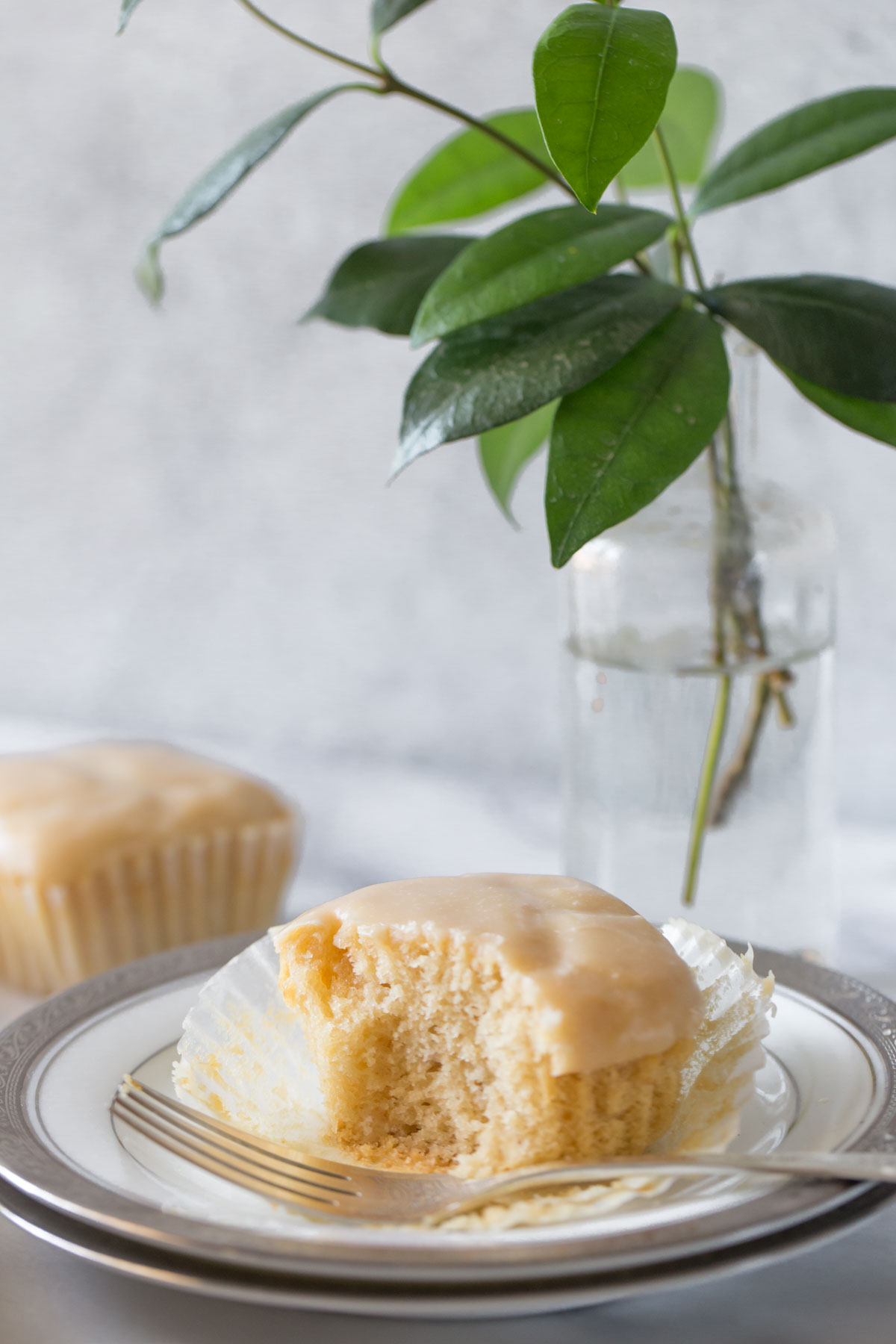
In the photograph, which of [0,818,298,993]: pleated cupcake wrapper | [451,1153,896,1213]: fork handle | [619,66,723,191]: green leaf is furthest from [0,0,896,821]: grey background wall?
[451,1153,896,1213]: fork handle

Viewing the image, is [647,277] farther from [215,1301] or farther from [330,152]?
A: [330,152]

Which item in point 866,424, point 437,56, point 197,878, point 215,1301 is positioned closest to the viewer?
point 215,1301

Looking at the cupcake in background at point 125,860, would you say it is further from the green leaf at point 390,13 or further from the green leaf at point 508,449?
the green leaf at point 390,13

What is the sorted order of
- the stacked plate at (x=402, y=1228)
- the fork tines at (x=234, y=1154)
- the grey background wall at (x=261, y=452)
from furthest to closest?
the grey background wall at (x=261, y=452), the fork tines at (x=234, y=1154), the stacked plate at (x=402, y=1228)

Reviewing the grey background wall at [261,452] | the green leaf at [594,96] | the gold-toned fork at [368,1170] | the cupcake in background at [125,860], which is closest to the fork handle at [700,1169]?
the gold-toned fork at [368,1170]

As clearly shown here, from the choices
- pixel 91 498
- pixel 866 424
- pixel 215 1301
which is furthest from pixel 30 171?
pixel 215 1301

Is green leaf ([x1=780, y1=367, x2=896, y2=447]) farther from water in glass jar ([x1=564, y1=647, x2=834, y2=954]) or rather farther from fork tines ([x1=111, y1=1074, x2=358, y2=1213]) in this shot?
fork tines ([x1=111, y1=1074, x2=358, y2=1213])

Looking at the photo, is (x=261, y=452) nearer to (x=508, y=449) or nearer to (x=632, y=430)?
(x=508, y=449)

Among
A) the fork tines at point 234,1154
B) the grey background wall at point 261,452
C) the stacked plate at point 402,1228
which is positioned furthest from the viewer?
the grey background wall at point 261,452
